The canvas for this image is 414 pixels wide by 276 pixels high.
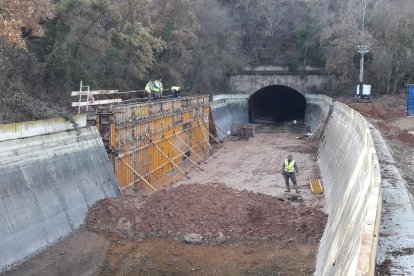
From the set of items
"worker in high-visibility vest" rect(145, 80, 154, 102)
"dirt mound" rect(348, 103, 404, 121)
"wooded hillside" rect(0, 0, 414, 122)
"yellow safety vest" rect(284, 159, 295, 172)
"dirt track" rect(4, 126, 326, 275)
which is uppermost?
"wooded hillside" rect(0, 0, 414, 122)

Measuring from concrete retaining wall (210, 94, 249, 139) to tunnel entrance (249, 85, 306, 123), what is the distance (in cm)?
652

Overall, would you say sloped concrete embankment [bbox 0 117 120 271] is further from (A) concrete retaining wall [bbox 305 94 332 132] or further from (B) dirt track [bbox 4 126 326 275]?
(A) concrete retaining wall [bbox 305 94 332 132]

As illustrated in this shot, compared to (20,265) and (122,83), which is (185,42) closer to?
(122,83)

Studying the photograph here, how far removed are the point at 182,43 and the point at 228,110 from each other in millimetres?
9054

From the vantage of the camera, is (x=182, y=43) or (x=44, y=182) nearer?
(x=44, y=182)

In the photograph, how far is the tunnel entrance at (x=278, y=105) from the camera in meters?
65.6

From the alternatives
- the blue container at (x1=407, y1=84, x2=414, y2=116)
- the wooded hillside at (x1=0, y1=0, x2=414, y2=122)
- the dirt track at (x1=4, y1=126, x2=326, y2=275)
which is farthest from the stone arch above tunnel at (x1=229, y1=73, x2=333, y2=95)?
the dirt track at (x1=4, y1=126, x2=326, y2=275)

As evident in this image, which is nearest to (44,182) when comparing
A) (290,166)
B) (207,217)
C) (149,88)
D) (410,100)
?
(207,217)

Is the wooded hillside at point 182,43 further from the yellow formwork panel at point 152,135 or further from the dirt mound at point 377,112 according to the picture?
the dirt mound at point 377,112

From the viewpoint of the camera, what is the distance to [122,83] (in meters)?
36.2

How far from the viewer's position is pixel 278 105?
68.6 m

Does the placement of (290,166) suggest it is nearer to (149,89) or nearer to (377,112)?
(149,89)

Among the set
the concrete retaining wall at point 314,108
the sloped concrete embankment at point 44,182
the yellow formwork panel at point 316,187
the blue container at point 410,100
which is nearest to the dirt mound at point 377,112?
the blue container at point 410,100

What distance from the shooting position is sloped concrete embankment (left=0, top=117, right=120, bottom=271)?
1433cm
